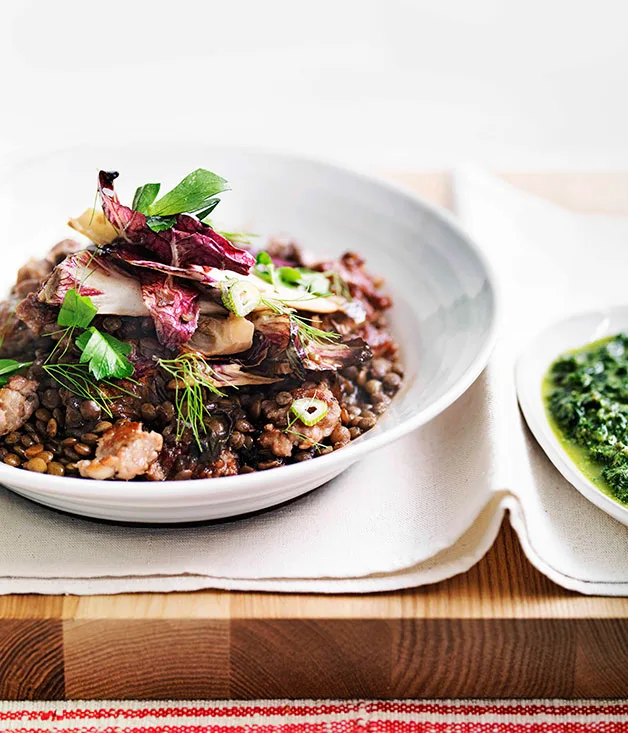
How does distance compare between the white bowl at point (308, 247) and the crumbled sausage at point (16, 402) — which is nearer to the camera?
the white bowl at point (308, 247)

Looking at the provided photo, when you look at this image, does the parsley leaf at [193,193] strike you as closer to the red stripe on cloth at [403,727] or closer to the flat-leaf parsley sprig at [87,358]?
the flat-leaf parsley sprig at [87,358]

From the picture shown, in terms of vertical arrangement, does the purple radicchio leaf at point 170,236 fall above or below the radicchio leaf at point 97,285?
above

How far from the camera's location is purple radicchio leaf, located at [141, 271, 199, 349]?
3.37 m

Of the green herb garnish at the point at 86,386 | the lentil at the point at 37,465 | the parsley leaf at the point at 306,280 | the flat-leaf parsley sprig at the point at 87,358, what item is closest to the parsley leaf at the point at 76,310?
the flat-leaf parsley sprig at the point at 87,358

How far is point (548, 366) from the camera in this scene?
443cm

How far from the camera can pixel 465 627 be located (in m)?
3.20

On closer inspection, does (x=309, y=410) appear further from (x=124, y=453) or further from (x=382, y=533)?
(x=124, y=453)

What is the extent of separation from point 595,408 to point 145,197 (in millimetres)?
2208

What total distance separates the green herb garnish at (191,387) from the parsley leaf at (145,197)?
0.63 meters

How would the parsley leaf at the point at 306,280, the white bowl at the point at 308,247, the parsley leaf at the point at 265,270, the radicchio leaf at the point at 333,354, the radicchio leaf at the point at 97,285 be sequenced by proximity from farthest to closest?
the parsley leaf at the point at 306,280 → the parsley leaf at the point at 265,270 → the radicchio leaf at the point at 333,354 → the radicchio leaf at the point at 97,285 → the white bowl at the point at 308,247

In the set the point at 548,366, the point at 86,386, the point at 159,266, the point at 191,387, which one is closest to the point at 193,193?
the point at 159,266

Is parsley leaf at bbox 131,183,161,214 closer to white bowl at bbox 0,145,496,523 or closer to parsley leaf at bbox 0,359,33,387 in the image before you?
parsley leaf at bbox 0,359,33,387

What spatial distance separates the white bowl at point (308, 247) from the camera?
10.3ft

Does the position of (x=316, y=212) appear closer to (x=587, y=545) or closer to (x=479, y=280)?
(x=479, y=280)
